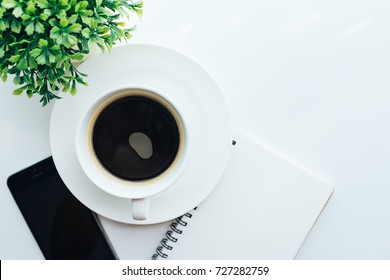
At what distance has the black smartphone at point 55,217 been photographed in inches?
29.2

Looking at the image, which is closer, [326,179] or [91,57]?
[91,57]

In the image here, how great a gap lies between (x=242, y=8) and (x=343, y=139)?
0.34m

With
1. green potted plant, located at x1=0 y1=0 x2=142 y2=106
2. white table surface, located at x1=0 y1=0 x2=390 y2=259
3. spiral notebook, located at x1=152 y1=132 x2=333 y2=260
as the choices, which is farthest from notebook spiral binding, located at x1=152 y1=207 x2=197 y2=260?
green potted plant, located at x1=0 y1=0 x2=142 y2=106

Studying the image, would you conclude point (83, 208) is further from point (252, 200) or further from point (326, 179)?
point (326, 179)

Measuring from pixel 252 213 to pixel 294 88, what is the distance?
0.89ft

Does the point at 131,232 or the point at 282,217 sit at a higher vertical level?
the point at 282,217

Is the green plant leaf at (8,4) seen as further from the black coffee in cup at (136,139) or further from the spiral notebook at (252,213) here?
the spiral notebook at (252,213)

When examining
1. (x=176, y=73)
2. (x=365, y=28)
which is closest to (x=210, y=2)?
(x=176, y=73)

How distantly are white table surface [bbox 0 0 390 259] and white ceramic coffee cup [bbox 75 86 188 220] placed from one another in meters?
0.13

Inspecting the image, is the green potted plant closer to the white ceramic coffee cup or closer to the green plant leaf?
the green plant leaf

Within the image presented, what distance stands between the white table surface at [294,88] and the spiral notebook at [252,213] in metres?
0.04

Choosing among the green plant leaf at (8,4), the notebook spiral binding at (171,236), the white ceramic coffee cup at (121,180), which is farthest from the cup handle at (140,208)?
the green plant leaf at (8,4)

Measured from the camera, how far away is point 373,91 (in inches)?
30.3

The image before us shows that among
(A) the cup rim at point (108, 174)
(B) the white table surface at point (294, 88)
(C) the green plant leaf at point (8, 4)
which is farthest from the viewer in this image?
(B) the white table surface at point (294, 88)
